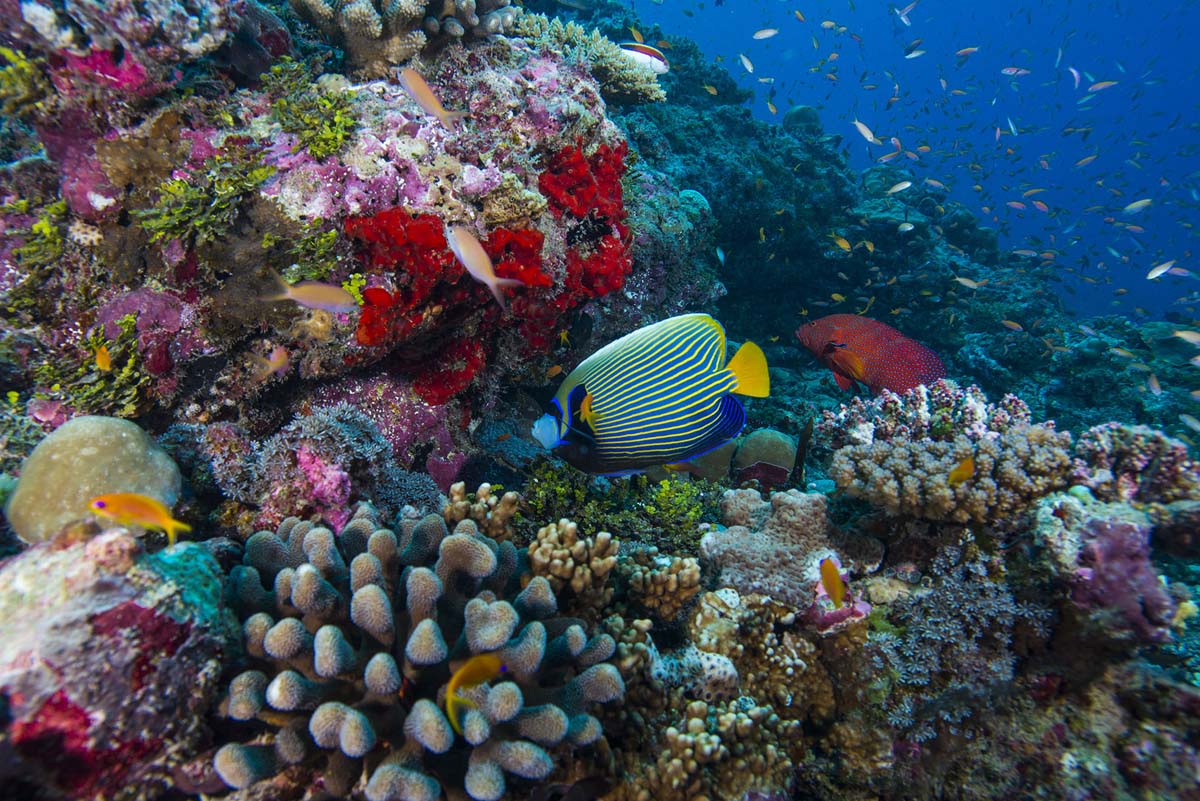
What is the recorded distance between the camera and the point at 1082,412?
37.1ft

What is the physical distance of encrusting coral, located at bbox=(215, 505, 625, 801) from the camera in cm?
184

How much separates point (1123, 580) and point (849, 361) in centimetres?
371

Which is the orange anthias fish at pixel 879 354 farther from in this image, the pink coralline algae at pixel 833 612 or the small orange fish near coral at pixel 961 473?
the pink coralline algae at pixel 833 612

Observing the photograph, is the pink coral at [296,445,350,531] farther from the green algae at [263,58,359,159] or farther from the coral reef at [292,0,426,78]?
the coral reef at [292,0,426,78]

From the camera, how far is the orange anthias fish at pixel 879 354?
593cm

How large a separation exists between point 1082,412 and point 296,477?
14.4 metres

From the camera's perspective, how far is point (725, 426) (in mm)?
3049

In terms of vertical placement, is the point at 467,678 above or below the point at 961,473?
below

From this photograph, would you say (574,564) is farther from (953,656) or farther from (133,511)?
(953,656)

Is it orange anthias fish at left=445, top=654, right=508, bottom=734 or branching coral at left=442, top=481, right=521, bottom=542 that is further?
branching coral at left=442, top=481, right=521, bottom=542

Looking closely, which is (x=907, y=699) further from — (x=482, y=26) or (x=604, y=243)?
(x=482, y=26)

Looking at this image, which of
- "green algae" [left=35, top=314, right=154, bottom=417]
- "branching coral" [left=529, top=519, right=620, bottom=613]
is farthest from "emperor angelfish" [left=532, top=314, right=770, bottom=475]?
"green algae" [left=35, top=314, right=154, bottom=417]

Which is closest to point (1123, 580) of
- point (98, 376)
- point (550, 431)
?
point (550, 431)

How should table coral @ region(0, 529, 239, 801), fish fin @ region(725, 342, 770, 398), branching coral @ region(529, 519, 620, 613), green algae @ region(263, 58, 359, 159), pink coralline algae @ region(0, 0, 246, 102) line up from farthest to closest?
A: green algae @ region(263, 58, 359, 159), pink coralline algae @ region(0, 0, 246, 102), fish fin @ region(725, 342, 770, 398), branching coral @ region(529, 519, 620, 613), table coral @ region(0, 529, 239, 801)
